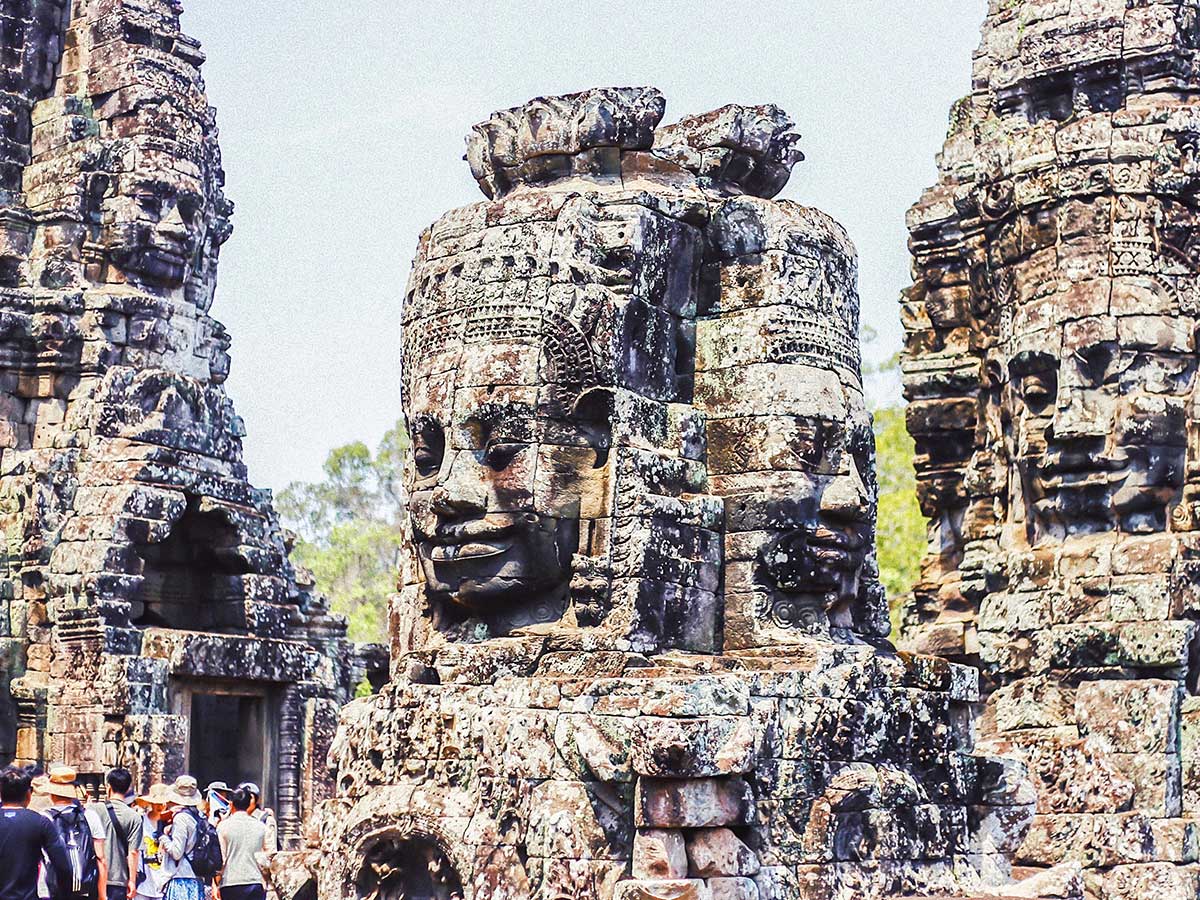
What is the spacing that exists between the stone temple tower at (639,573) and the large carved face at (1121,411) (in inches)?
174

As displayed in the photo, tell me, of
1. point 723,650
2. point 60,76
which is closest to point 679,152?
point 723,650

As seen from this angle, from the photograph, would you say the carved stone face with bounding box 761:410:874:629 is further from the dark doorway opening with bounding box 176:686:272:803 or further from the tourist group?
the dark doorway opening with bounding box 176:686:272:803

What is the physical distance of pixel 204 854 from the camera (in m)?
13.2

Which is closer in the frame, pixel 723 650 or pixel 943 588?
pixel 723 650

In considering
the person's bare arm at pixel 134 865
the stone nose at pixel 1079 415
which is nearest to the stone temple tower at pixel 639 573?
the person's bare arm at pixel 134 865

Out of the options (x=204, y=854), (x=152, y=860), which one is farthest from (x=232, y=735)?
(x=204, y=854)

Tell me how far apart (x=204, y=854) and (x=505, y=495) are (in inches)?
120

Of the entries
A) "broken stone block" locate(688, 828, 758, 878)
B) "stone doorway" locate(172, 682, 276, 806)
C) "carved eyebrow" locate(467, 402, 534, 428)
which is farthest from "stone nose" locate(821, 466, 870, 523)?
"stone doorway" locate(172, 682, 276, 806)

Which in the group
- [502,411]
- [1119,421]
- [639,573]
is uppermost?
[1119,421]

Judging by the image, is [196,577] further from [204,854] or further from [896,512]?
[896,512]

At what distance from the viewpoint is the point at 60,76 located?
23531 millimetres

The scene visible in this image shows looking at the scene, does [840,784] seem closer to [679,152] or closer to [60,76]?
[679,152]

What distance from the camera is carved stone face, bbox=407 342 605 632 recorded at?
12031 mm

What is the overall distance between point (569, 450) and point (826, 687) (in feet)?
6.17
